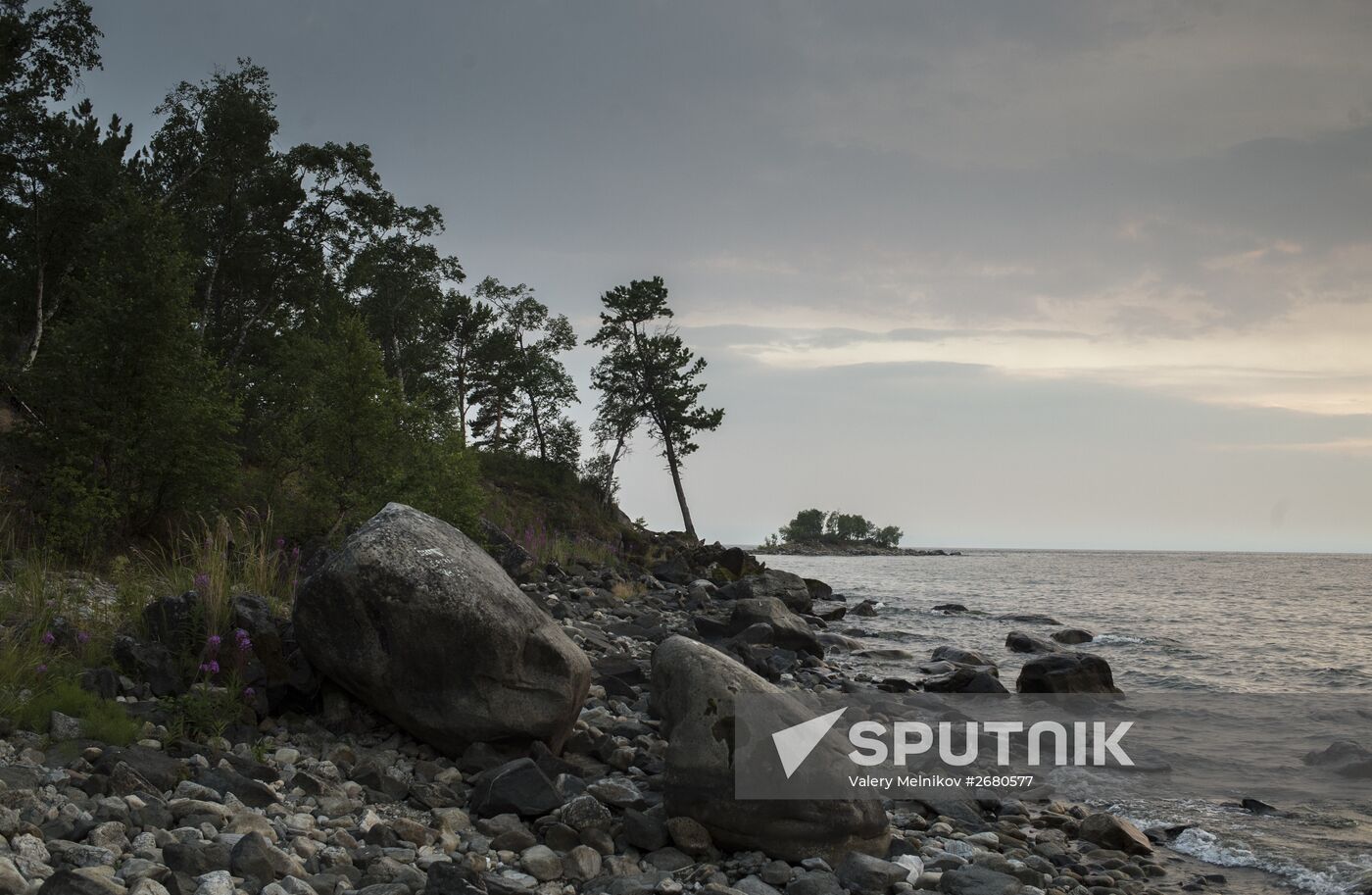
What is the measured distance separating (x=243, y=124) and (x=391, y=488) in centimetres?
2082

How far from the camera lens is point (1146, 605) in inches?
1299

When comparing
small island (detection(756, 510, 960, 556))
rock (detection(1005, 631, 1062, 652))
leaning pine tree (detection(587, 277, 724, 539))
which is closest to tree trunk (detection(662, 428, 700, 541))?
leaning pine tree (detection(587, 277, 724, 539))

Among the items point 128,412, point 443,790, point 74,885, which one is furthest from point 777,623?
point 74,885

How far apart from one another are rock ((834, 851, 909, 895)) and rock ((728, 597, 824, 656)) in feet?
34.8

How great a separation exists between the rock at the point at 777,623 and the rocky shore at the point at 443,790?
7802 mm

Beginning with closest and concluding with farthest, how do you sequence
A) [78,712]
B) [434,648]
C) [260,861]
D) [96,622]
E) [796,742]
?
[260,861], [796,742], [78,712], [434,648], [96,622]

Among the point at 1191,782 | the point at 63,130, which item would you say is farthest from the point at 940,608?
the point at 63,130

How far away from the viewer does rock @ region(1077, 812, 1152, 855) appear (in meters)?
6.99

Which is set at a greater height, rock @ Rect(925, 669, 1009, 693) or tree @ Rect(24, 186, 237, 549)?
tree @ Rect(24, 186, 237, 549)

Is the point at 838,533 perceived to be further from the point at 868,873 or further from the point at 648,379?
the point at 868,873

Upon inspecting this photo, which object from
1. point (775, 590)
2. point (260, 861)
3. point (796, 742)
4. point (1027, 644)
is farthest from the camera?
point (775, 590)

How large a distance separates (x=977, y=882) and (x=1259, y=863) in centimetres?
315

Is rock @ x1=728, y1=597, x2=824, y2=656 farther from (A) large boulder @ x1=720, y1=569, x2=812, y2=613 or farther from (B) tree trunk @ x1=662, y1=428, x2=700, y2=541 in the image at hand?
(B) tree trunk @ x1=662, y1=428, x2=700, y2=541

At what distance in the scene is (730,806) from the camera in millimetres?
5730
